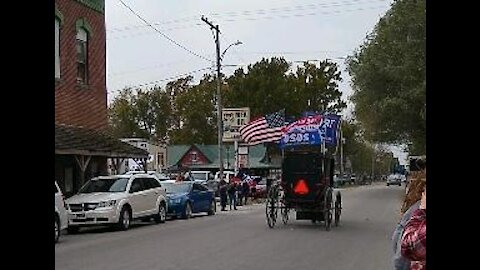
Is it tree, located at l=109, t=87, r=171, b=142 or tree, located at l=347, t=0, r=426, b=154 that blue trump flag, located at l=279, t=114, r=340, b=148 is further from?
tree, located at l=109, t=87, r=171, b=142

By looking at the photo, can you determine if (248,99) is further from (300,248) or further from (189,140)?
(300,248)

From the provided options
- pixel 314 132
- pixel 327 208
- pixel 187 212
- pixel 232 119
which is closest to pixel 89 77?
pixel 187 212

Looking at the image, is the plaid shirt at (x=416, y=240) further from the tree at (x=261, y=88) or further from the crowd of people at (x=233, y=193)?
the tree at (x=261, y=88)

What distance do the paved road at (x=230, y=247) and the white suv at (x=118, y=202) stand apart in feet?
1.42

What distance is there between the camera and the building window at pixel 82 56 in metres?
26.7

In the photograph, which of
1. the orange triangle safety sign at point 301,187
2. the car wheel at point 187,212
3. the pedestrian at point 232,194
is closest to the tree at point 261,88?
the pedestrian at point 232,194

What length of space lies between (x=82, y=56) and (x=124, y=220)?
29.3ft

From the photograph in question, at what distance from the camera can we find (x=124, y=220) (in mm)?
20359

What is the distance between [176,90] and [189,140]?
5.57 meters

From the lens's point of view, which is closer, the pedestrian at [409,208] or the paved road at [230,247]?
the pedestrian at [409,208]

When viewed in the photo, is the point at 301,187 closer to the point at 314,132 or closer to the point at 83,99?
the point at 314,132

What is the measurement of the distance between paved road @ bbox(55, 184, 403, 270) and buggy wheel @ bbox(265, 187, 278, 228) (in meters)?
0.34

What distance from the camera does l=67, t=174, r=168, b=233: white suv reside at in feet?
64.4

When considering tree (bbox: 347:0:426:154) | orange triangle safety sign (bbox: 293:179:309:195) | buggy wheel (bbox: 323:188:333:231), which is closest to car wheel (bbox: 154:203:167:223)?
orange triangle safety sign (bbox: 293:179:309:195)
